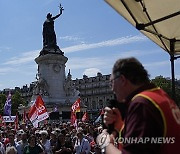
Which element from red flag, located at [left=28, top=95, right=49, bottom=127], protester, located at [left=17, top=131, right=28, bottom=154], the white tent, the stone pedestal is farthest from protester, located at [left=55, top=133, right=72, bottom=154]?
the stone pedestal

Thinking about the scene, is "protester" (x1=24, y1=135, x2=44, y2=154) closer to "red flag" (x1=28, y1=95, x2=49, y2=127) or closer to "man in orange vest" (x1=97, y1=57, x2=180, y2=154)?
"man in orange vest" (x1=97, y1=57, x2=180, y2=154)

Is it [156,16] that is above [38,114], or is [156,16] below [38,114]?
above

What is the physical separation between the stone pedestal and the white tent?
160 ft

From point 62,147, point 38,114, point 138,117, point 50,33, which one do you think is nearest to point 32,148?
point 62,147

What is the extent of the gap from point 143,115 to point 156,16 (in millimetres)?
3111

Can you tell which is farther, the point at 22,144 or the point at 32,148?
the point at 22,144

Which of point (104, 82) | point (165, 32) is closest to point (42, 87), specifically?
point (165, 32)

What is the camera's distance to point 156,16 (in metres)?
5.14

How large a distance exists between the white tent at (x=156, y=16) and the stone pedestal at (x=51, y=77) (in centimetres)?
4873

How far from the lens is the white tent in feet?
14.7

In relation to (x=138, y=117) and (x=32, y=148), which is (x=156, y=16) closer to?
(x=138, y=117)

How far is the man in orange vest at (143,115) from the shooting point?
225 cm

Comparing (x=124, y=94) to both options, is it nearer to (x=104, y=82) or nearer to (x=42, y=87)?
(x=42, y=87)

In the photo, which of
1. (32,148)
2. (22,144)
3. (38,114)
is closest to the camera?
(32,148)
